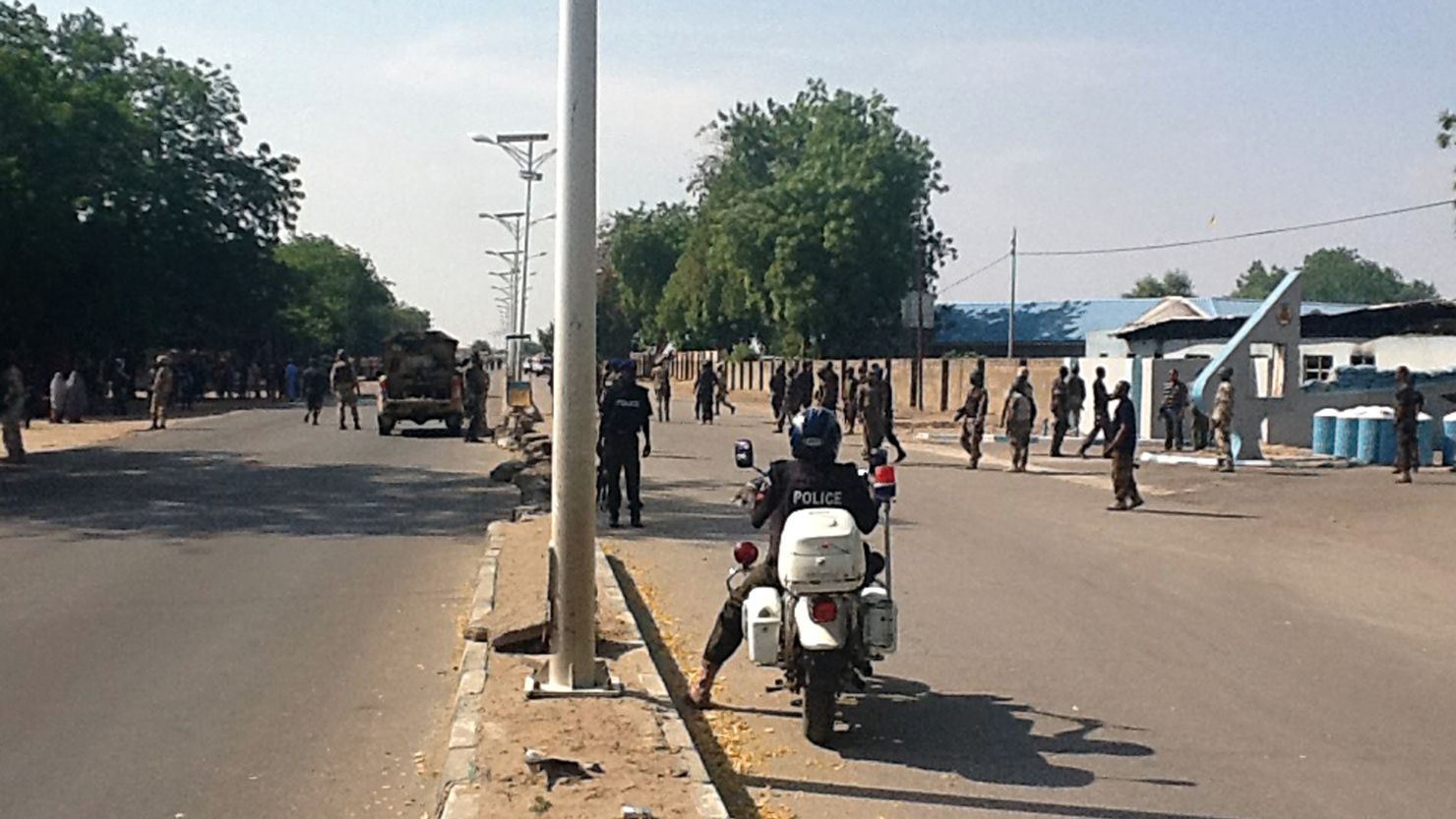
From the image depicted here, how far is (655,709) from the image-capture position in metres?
7.68

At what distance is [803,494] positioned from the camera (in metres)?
7.86

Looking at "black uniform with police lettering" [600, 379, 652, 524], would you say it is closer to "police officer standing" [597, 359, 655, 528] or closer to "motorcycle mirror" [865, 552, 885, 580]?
"police officer standing" [597, 359, 655, 528]

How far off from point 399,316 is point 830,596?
187 metres

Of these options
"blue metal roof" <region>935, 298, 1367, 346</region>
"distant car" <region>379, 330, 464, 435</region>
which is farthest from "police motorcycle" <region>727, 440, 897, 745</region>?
"blue metal roof" <region>935, 298, 1367, 346</region>

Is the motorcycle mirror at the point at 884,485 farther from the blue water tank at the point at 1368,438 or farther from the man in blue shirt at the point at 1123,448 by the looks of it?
the blue water tank at the point at 1368,438

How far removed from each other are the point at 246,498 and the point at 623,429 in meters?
6.28

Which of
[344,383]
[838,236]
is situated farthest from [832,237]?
[344,383]

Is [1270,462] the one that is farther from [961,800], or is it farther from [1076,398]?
[961,800]

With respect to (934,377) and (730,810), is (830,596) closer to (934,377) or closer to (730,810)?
(730,810)

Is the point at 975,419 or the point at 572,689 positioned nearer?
the point at 572,689

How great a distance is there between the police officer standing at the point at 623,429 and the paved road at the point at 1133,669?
1.97 feet

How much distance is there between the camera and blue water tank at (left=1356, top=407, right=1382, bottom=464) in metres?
26.7

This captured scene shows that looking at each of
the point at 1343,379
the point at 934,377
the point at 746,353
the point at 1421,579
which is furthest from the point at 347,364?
the point at 746,353

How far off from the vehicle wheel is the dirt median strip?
0.60 meters
